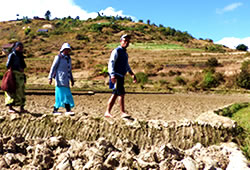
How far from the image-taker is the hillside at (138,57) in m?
19.2

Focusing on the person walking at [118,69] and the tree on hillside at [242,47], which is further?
the tree on hillside at [242,47]

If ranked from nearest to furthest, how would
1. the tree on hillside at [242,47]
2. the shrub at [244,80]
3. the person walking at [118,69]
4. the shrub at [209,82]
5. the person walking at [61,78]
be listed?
the person walking at [118,69], the person walking at [61,78], the shrub at [244,80], the shrub at [209,82], the tree on hillside at [242,47]

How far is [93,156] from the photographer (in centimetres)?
272

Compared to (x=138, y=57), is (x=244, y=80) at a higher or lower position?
lower

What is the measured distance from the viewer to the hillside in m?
19.2

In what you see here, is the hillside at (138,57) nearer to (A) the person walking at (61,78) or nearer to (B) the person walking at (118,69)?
(A) the person walking at (61,78)

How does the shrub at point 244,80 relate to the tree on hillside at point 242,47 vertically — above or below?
below

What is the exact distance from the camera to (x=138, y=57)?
38.4m

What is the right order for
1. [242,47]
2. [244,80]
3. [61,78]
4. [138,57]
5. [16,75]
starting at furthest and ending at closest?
[242,47] → [138,57] → [244,80] → [16,75] → [61,78]

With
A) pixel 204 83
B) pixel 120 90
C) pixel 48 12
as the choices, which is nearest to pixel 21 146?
pixel 120 90

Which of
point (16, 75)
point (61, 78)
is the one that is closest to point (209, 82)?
point (61, 78)

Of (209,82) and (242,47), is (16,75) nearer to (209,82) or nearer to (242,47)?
(209,82)

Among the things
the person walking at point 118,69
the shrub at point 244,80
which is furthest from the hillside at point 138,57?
the person walking at point 118,69

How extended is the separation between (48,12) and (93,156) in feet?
452
